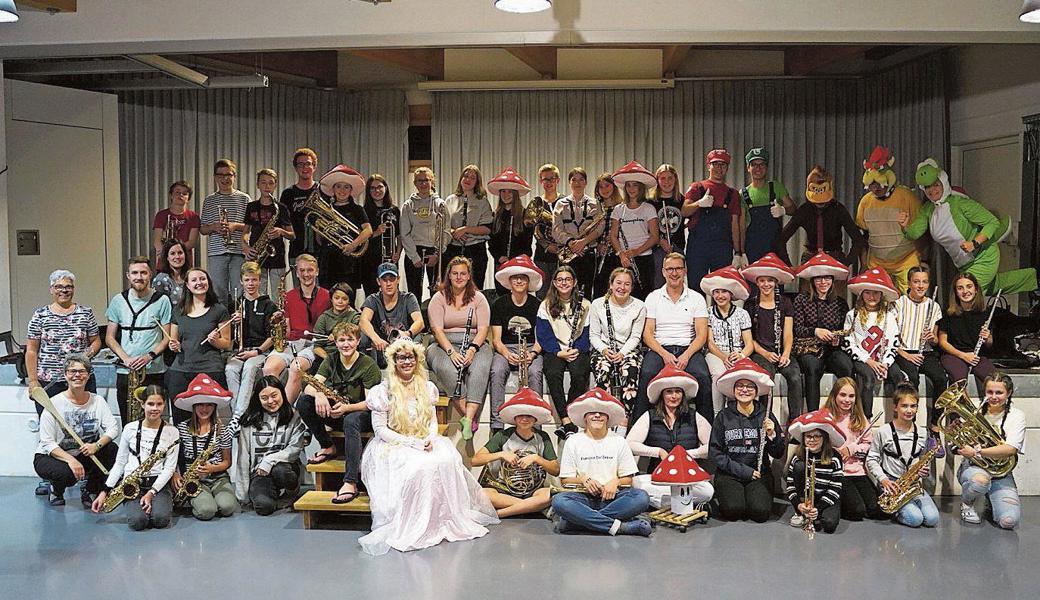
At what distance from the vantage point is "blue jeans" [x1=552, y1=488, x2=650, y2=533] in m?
5.61

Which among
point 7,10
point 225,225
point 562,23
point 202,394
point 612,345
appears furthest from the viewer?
point 225,225

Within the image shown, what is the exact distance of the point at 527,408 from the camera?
230 inches

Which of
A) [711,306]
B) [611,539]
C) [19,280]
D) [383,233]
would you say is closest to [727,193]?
[711,306]

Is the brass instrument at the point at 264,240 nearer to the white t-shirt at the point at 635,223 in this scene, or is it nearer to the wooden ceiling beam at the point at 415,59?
the white t-shirt at the point at 635,223

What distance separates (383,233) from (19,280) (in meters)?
3.76

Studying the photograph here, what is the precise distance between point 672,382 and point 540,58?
5.49m

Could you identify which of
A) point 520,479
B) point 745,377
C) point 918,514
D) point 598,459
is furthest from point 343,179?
point 918,514

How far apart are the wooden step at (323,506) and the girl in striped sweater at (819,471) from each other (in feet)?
8.19

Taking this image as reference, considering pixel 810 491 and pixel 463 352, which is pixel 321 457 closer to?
pixel 463 352

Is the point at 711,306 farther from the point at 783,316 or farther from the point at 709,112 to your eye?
the point at 709,112

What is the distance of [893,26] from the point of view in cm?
691

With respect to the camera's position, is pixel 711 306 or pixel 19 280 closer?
pixel 711 306

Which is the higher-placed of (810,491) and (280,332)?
(280,332)

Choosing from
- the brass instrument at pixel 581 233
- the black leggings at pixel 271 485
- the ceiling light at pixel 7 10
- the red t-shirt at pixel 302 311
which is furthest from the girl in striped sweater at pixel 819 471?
the ceiling light at pixel 7 10
